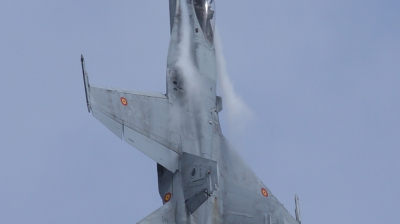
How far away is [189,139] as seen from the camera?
30109 mm

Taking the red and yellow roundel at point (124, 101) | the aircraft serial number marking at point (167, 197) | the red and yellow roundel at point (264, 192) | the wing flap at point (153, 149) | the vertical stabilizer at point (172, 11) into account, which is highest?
the vertical stabilizer at point (172, 11)

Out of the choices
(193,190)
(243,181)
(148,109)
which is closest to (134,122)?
(148,109)

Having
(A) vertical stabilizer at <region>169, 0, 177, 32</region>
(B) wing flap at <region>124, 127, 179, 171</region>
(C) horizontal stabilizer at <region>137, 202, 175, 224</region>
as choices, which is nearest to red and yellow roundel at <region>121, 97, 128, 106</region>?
(B) wing flap at <region>124, 127, 179, 171</region>

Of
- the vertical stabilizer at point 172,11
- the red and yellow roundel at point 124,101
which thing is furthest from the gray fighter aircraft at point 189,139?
the vertical stabilizer at point 172,11

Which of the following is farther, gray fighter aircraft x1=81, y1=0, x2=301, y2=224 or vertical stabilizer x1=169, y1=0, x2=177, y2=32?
vertical stabilizer x1=169, y1=0, x2=177, y2=32

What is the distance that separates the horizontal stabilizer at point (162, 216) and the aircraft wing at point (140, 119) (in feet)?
4.33

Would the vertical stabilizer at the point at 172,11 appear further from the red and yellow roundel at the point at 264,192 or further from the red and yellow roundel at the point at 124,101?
the red and yellow roundel at the point at 264,192

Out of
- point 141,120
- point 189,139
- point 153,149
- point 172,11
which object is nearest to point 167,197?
point 153,149

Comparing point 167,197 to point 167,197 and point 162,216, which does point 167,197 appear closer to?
point 167,197

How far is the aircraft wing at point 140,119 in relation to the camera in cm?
2817

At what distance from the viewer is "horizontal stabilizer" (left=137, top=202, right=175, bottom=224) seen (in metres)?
27.7

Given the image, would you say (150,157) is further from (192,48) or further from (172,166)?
(192,48)

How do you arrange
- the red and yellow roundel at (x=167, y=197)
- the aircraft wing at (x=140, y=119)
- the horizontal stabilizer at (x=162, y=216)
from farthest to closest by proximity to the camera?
the red and yellow roundel at (x=167, y=197) < the aircraft wing at (x=140, y=119) < the horizontal stabilizer at (x=162, y=216)

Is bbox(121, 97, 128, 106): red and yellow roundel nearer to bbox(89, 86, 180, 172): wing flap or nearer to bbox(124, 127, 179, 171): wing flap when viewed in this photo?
bbox(89, 86, 180, 172): wing flap
